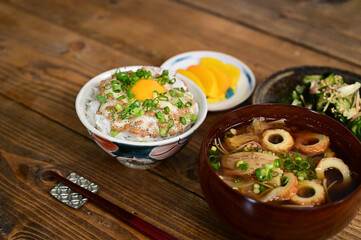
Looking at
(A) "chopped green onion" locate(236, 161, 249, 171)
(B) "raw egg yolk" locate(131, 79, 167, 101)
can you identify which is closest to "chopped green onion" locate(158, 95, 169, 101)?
(B) "raw egg yolk" locate(131, 79, 167, 101)

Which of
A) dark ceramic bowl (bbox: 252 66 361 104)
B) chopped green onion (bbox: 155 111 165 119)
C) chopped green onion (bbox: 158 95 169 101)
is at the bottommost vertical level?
dark ceramic bowl (bbox: 252 66 361 104)

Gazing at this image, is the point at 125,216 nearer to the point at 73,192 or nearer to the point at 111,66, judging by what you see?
the point at 73,192

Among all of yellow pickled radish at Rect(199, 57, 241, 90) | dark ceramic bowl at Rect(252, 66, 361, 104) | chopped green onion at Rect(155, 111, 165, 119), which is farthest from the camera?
yellow pickled radish at Rect(199, 57, 241, 90)

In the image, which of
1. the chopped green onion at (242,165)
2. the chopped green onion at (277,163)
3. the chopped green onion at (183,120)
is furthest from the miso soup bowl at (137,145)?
the chopped green onion at (277,163)

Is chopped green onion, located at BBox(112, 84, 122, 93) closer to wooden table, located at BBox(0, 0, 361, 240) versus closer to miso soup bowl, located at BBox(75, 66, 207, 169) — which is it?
miso soup bowl, located at BBox(75, 66, 207, 169)

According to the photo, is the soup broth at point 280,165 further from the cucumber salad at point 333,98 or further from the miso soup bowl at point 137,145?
the cucumber salad at point 333,98

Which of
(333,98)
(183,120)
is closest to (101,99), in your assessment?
(183,120)

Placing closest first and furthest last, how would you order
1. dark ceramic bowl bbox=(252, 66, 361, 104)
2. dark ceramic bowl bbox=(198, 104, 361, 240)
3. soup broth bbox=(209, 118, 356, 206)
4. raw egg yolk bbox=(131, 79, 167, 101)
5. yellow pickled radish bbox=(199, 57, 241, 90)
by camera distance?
dark ceramic bowl bbox=(198, 104, 361, 240)
soup broth bbox=(209, 118, 356, 206)
raw egg yolk bbox=(131, 79, 167, 101)
dark ceramic bowl bbox=(252, 66, 361, 104)
yellow pickled radish bbox=(199, 57, 241, 90)

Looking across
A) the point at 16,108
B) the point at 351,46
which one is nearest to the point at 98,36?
the point at 16,108
